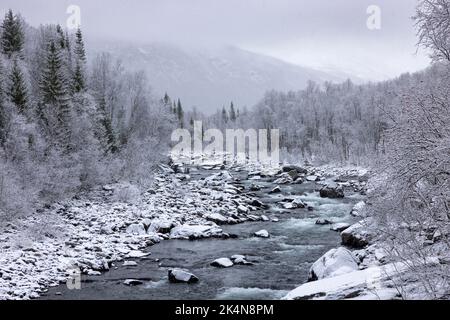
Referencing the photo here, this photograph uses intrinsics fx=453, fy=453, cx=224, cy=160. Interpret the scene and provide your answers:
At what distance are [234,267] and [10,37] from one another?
38430 mm

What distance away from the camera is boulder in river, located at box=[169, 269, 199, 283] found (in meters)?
18.9

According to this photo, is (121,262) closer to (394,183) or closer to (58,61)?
(394,183)

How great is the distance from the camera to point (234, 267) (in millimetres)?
20984

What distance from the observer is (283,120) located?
105m

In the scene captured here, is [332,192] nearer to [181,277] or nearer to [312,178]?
[312,178]

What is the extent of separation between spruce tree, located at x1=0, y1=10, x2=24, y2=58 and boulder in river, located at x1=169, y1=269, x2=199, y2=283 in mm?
36164

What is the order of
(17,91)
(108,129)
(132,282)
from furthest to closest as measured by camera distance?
(108,129), (17,91), (132,282)

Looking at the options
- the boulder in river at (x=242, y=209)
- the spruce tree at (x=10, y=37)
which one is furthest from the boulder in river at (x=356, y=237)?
the spruce tree at (x=10, y=37)

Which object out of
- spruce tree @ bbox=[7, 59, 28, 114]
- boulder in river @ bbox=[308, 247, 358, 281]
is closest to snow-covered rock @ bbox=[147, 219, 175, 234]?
boulder in river @ bbox=[308, 247, 358, 281]

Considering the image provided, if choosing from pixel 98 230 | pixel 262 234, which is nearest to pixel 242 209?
pixel 262 234

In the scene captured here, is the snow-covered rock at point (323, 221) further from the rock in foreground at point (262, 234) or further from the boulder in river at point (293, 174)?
the boulder in river at point (293, 174)

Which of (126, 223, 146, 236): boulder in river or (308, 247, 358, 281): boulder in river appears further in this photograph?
(126, 223, 146, 236): boulder in river

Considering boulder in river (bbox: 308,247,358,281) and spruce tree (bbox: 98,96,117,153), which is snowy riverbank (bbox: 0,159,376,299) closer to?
spruce tree (bbox: 98,96,117,153)

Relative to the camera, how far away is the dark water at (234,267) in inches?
685
